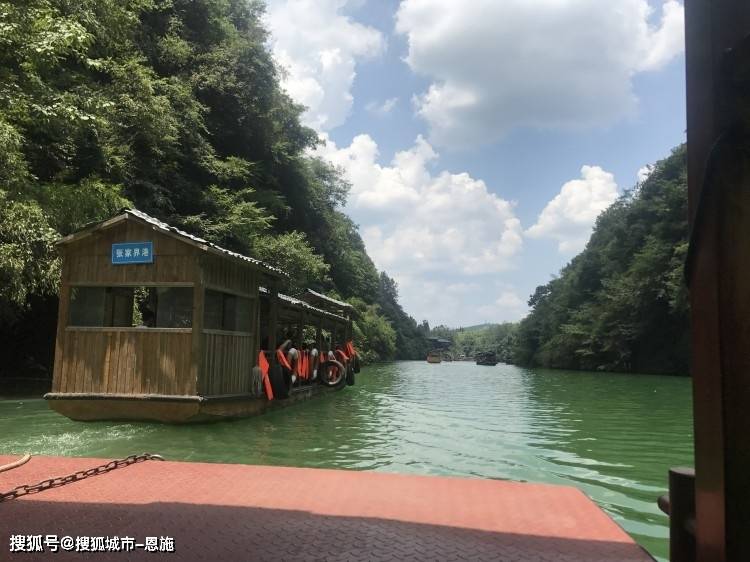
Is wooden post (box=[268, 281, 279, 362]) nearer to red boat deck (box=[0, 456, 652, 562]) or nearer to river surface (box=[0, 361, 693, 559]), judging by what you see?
river surface (box=[0, 361, 693, 559])

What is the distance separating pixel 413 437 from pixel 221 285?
14.5 feet

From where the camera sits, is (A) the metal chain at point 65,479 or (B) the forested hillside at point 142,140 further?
(B) the forested hillside at point 142,140

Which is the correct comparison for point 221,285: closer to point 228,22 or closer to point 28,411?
point 28,411

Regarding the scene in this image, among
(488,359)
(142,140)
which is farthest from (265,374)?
(488,359)

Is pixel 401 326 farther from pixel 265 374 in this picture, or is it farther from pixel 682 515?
pixel 682 515

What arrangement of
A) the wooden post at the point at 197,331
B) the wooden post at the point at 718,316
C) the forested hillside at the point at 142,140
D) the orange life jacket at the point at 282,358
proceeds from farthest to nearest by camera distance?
1. the orange life jacket at the point at 282,358
2. the forested hillside at the point at 142,140
3. the wooden post at the point at 197,331
4. the wooden post at the point at 718,316

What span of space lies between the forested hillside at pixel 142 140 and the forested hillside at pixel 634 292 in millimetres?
22150

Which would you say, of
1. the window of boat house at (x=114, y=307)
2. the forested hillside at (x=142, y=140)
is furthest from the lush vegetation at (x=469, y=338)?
the window of boat house at (x=114, y=307)

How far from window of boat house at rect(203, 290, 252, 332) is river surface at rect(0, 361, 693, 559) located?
180cm

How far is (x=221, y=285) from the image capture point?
35.5ft

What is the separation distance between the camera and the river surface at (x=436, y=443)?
7258 millimetres

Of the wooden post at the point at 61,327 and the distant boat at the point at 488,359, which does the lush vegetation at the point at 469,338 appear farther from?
the wooden post at the point at 61,327

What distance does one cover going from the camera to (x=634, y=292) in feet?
155

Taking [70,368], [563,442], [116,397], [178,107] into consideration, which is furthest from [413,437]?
[178,107]
